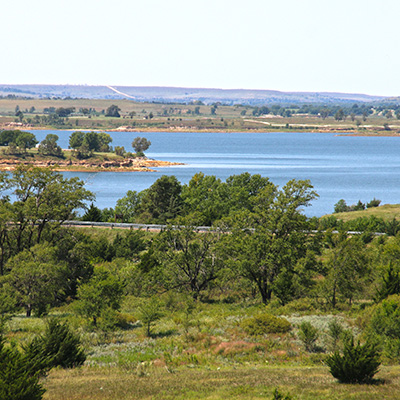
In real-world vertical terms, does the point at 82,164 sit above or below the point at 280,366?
below

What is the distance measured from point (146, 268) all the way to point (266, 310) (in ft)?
46.9

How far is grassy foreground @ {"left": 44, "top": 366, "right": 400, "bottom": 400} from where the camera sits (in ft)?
62.0

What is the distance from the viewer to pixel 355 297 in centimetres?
3841

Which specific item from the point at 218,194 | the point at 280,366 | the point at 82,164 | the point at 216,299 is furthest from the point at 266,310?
the point at 82,164

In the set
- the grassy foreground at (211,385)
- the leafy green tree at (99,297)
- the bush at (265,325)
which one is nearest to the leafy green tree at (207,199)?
the leafy green tree at (99,297)

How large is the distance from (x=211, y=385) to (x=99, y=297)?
14.8m

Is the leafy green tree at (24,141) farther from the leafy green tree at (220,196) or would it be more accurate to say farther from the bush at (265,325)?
the bush at (265,325)

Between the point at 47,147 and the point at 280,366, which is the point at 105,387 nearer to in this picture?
the point at 280,366

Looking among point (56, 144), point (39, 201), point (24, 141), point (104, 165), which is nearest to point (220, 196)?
point (39, 201)

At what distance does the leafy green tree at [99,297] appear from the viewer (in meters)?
33.3

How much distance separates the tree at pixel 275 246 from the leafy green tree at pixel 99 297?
9.71 m

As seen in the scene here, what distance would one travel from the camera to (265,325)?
30.3 metres

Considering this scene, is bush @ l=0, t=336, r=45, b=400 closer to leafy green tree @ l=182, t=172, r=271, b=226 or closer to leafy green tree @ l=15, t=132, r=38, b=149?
leafy green tree @ l=182, t=172, r=271, b=226

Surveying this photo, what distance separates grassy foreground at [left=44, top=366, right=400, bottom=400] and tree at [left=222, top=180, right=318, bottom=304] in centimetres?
1702
